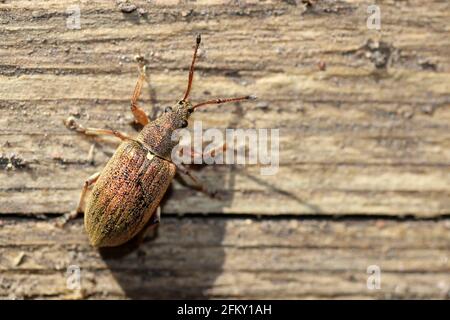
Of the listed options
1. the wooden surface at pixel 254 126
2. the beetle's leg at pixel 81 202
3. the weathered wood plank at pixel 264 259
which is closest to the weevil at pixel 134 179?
the beetle's leg at pixel 81 202

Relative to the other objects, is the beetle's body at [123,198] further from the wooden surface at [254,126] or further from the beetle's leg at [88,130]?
the wooden surface at [254,126]

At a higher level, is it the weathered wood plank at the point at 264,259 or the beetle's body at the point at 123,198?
the beetle's body at the point at 123,198

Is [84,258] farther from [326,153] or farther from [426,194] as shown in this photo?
[426,194]

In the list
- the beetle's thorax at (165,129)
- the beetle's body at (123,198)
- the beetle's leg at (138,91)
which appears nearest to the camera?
the beetle's body at (123,198)

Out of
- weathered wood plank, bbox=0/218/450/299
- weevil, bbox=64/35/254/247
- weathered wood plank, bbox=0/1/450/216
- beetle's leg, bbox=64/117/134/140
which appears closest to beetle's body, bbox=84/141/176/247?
weevil, bbox=64/35/254/247

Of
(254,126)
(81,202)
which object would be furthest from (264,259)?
(81,202)

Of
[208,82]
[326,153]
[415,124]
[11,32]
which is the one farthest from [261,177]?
[11,32]

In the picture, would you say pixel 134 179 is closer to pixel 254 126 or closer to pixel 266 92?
pixel 254 126

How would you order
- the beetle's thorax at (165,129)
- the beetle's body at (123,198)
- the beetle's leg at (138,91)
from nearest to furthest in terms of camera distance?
the beetle's body at (123,198)
the beetle's leg at (138,91)
the beetle's thorax at (165,129)
